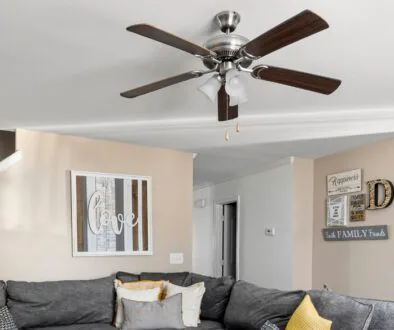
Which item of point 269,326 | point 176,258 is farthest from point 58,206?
point 269,326

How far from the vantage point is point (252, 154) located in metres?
5.11

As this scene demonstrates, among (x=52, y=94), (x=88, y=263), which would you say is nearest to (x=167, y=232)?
(x=88, y=263)

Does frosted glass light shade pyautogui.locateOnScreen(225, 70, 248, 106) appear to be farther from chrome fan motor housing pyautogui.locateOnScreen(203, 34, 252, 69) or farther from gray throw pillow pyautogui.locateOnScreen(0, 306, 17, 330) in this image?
gray throw pillow pyautogui.locateOnScreen(0, 306, 17, 330)

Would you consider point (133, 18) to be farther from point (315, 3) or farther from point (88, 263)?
point (88, 263)

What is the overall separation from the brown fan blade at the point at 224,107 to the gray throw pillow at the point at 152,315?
6.07 feet

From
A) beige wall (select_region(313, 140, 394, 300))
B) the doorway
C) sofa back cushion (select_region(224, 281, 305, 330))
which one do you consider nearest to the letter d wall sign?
beige wall (select_region(313, 140, 394, 300))

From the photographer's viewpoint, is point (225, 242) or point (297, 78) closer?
point (297, 78)

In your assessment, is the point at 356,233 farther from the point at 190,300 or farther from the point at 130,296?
the point at 130,296

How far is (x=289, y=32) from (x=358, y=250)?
341 cm

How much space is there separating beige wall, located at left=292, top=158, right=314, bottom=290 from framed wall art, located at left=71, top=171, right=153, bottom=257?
5.81ft

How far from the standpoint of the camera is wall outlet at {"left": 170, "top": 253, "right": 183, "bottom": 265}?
16.0ft

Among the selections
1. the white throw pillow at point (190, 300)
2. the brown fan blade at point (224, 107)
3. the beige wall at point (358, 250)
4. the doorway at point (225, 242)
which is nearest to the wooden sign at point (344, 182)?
the beige wall at point (358, 250)

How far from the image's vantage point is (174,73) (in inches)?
116

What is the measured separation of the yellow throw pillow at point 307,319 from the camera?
9.01ft
